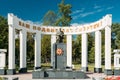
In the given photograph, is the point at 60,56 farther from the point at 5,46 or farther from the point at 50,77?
the point at 5,46

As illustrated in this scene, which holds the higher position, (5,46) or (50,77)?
(5,46)

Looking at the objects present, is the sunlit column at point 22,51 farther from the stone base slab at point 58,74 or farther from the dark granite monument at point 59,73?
the stone base slab at point 58,74

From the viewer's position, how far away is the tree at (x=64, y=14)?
163 feet

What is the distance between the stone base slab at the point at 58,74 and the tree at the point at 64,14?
2850cm

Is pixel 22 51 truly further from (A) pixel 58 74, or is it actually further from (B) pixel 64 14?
(B) pixel 64 14

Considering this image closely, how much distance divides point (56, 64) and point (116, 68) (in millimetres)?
6352

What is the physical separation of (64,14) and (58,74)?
30518 millimetres

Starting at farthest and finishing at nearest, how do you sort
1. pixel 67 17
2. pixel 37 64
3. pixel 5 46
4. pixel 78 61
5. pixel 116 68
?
pixel 78 61 < pixel 67 17 < pixel 5 46 < pixel 37 64 < pixel 116 68

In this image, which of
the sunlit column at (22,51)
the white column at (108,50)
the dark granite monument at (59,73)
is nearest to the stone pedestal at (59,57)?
the dark granite monument at (59,73)

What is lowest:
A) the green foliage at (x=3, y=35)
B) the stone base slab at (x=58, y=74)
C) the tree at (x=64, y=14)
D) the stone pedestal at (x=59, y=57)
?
the stone base slab at (x=58, y=74)

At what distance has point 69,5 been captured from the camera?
51.1m

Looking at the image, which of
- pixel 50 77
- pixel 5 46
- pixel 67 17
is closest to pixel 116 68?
pixel 50 77

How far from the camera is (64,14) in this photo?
167ft

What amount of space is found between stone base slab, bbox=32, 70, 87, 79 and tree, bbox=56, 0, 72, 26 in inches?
1122
